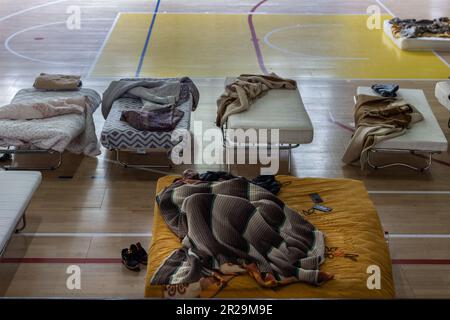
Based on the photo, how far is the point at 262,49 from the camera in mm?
8242

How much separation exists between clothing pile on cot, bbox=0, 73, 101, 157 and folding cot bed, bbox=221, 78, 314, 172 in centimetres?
123

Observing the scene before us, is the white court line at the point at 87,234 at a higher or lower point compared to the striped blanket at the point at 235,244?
lower

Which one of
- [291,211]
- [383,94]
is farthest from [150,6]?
[291,211]

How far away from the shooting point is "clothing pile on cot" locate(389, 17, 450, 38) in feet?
27.7

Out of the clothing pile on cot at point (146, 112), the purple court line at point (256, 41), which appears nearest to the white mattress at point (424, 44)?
the purple court line at point (256, 41)

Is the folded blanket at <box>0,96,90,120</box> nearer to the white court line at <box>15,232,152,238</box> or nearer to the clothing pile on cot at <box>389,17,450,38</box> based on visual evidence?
the white court line at <box>15,232,152,238</box>

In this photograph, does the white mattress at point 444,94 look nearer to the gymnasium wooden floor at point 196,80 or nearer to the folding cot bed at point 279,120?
the gymnasium wooden floor at point 196,80

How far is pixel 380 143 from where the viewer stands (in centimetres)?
Answer: 504

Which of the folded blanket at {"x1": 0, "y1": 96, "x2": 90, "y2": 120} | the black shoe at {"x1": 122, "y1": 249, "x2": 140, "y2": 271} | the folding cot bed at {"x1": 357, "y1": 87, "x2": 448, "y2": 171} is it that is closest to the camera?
the black shoe at {"x1": 122, "y1": 249, "x2": 140, "y2": 271}

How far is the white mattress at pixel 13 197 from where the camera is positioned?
3.70 metres

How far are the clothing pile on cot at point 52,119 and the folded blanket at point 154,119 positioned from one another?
39 cm

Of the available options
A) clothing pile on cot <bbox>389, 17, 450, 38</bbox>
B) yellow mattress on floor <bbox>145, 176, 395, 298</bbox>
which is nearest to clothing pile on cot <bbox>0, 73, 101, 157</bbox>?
yellow mattress on floor <bbox>145, 176, 395, 298</bbox>

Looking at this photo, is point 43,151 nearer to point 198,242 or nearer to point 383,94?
point 198,242
